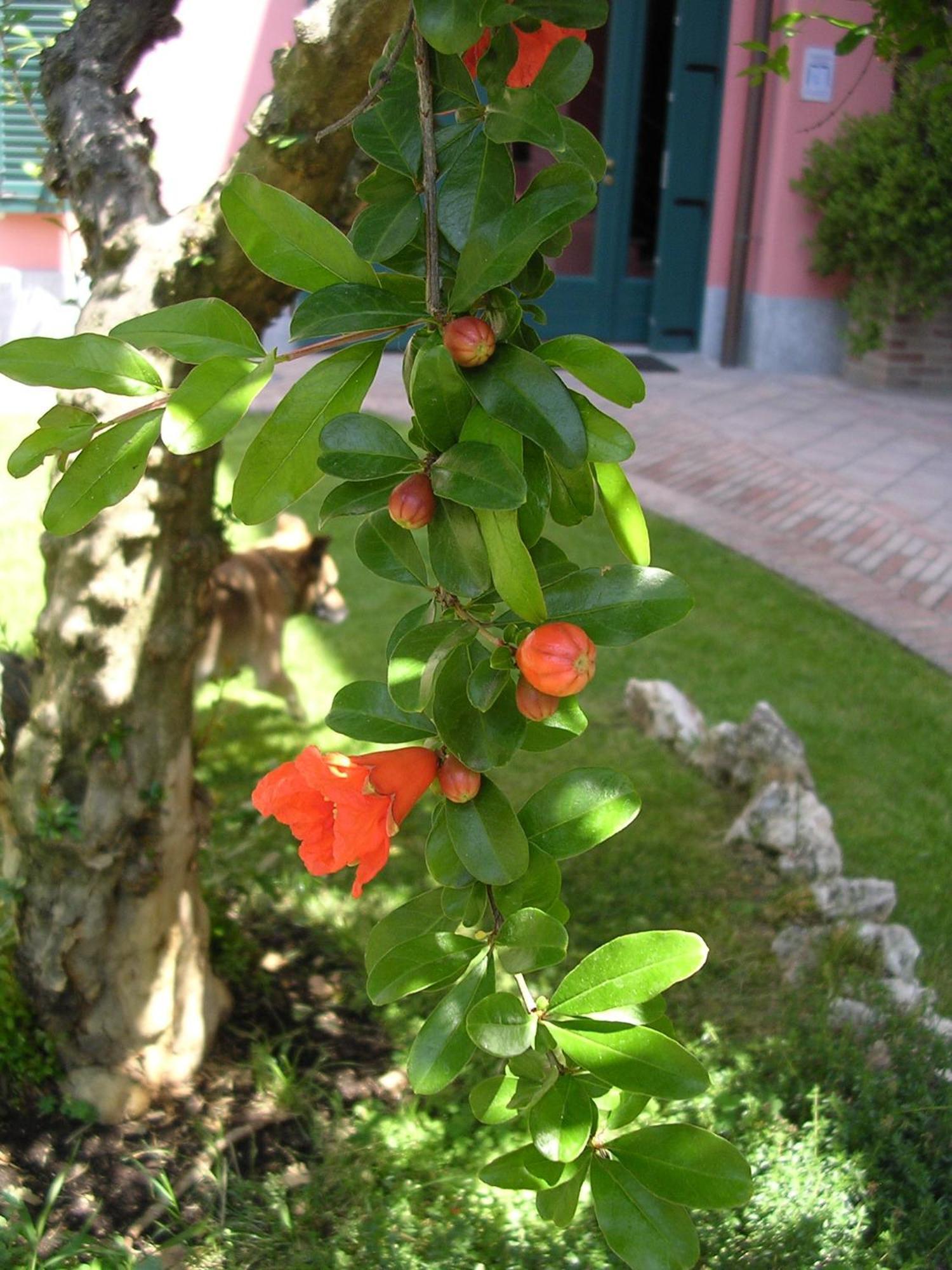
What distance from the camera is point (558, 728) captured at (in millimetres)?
977

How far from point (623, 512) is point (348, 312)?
0.94 ft

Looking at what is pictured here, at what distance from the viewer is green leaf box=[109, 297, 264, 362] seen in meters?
0.97

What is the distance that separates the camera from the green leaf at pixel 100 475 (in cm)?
96

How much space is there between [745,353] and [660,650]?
5.37 m

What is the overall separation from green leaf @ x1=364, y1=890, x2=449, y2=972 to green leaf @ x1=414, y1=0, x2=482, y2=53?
70 cm

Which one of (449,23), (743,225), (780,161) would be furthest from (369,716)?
(743,225)

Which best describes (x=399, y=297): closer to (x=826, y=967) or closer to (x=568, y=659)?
(x=568, y=659)

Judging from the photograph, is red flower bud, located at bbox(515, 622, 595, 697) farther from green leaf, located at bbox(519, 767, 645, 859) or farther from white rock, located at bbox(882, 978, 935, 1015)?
white rock, located at bbox(882, 978, 935, 1015)

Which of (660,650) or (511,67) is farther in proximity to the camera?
(660,650)

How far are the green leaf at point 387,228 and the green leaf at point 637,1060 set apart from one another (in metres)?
0.65

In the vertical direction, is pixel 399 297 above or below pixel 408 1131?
above

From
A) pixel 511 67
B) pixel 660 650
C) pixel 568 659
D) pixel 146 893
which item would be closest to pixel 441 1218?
pixel 146 893

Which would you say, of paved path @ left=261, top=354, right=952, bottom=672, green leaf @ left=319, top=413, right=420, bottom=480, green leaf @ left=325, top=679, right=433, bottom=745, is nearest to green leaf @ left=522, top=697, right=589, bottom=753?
green leaf @ left=325, top=679, right=433, bottom=745

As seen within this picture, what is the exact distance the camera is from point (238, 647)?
4.64 m
